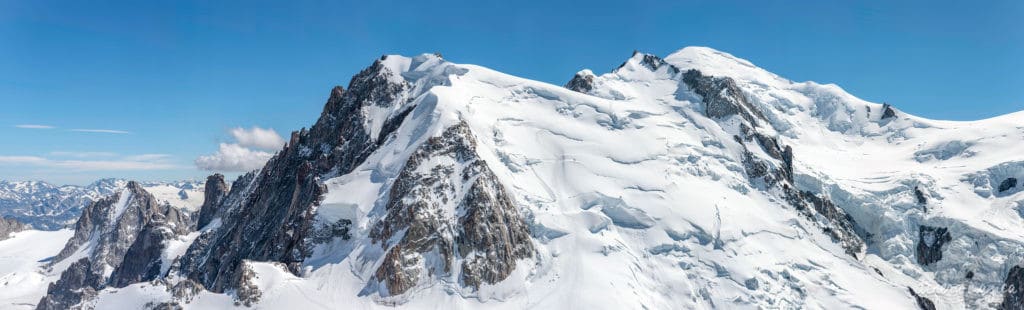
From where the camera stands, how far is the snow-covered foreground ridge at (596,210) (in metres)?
113

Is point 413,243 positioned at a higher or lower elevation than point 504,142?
lower

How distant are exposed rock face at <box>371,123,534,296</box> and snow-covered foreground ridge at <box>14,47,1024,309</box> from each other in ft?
1.17

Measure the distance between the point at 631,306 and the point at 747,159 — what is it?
61726 millimetres

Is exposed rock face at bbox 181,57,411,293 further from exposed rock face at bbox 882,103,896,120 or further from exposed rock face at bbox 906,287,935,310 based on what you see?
exposed rock face at bbox 882,103,896,120

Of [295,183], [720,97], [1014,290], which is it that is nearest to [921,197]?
[1014,290]

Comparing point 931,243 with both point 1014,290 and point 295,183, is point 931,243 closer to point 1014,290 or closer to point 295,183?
point 1014,290

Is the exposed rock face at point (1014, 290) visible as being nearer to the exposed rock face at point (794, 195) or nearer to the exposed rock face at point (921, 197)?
the exposed rock face at point (921, 197)

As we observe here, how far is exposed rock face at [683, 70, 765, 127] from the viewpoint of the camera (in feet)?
545

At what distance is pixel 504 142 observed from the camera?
142375mm

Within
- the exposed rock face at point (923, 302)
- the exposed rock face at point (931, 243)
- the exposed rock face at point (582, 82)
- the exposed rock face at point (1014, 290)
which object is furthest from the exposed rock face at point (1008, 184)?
the exposed rock face at point (582, 82)

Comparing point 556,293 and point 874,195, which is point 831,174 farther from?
point 556,293

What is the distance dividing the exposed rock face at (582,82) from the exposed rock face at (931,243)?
8851 centimetres

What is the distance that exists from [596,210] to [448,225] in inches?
1257

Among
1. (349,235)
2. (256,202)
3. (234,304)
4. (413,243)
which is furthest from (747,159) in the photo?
(256,202)
